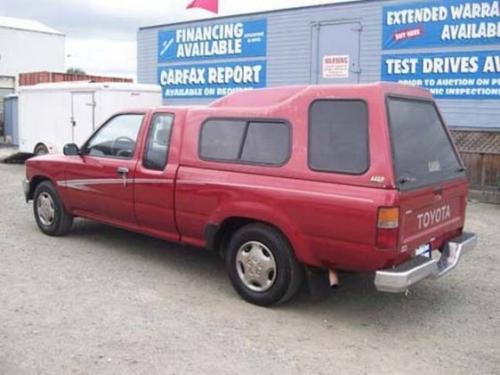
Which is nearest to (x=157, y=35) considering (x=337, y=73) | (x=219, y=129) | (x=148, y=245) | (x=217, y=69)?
(x=217, y=69)

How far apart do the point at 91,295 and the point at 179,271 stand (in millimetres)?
1086

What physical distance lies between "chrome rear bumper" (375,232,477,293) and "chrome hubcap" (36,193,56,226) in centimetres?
445

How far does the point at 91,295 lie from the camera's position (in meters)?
5.45

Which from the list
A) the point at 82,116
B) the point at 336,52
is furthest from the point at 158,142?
the point at 336,52

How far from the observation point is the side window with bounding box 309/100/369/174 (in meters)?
4.62

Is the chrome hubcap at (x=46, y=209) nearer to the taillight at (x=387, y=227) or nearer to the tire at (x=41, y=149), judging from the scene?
the taillight at (x=387, y=227)

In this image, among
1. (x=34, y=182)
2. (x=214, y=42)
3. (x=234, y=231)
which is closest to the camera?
(x=234, y=231)

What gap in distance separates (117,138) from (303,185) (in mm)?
2640

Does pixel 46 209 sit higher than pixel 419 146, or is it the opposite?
pixel 419 146

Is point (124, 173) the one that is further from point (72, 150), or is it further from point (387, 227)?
point (387, 227)

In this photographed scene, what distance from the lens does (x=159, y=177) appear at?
5.95 m

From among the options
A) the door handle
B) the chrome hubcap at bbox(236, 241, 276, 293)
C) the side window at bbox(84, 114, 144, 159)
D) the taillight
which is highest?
the side window at bbox(84, 114, 144, 159)

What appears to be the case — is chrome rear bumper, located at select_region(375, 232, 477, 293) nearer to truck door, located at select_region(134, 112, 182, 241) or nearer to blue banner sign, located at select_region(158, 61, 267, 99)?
truck door, located at select_region(134, 112, 182, 241)

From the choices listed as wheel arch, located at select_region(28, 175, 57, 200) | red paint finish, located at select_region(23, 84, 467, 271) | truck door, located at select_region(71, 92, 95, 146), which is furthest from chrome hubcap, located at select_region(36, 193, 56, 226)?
truck door, located at select_region(71, 92, 95, 146)
